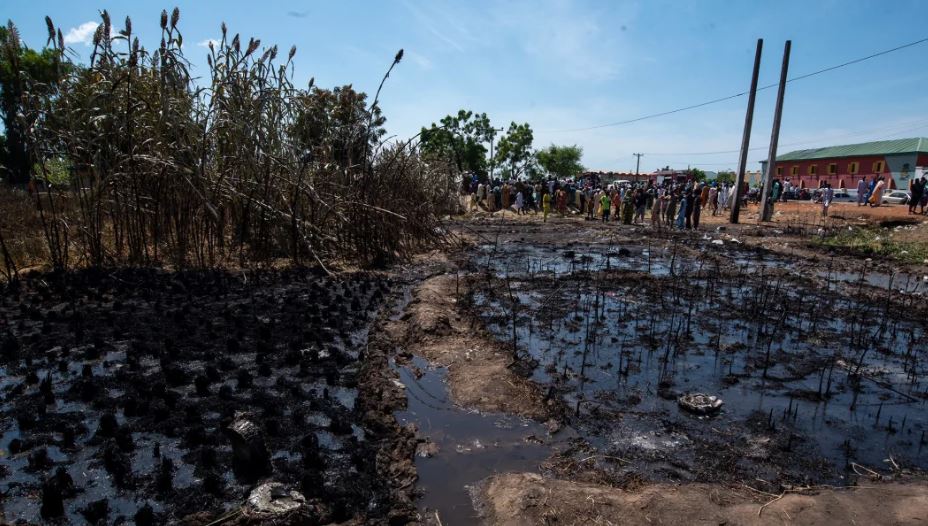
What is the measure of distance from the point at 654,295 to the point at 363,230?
5.00m

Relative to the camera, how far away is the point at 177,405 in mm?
3809

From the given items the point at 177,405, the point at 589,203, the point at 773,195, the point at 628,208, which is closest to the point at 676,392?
the point at 177,405

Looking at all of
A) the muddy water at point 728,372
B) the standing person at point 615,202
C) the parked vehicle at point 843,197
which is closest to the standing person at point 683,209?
the standing person at point 615,202

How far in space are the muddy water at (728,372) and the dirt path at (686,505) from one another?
0.83 ft

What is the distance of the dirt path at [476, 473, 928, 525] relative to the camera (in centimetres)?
287

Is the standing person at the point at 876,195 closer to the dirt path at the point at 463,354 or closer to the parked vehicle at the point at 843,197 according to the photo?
the parked vehicle at the point at 843,197

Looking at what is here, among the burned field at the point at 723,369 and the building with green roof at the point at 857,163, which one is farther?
the building with green roof at the point at 857,163

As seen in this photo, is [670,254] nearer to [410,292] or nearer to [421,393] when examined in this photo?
[410,292]

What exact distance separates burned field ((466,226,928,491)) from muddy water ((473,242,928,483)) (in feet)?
0.05

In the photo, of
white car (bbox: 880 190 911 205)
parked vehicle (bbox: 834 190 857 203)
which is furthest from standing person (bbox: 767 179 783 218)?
parked vehicle (bbox: 834 190 857 203)

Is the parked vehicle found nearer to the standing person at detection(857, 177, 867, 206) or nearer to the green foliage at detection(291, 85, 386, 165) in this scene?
the standing person at detection(857, 177, 867, 206)

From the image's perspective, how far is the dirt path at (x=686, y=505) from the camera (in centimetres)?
287

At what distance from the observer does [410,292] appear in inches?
315

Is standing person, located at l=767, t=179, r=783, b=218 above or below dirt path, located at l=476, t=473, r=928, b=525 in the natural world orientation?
above
